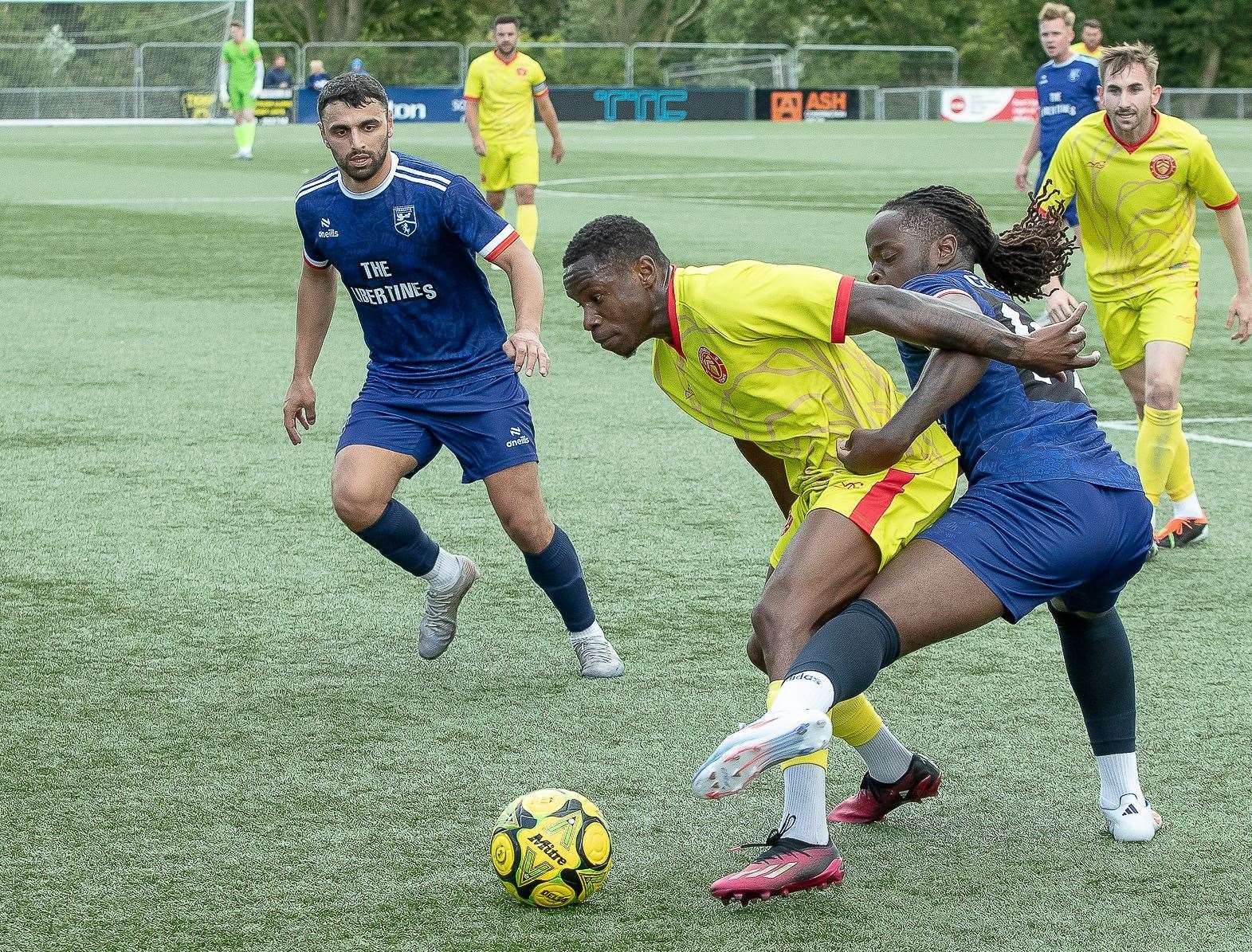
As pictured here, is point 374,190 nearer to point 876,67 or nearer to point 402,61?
point 402,61

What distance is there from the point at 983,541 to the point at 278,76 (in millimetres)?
44084

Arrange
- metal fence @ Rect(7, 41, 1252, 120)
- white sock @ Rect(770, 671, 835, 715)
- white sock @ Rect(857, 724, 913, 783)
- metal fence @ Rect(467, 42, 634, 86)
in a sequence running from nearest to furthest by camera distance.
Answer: white sock @ Rect(770, 671, 835, 715) < white sock @ Rect(857, 724, 913, 783) < metal fence @ Rect(7, 41, 1252, 120) < metal fence @ Rect(467, 42, 634, 86)

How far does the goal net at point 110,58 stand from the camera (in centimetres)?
4028

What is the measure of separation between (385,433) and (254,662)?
0.85 meters

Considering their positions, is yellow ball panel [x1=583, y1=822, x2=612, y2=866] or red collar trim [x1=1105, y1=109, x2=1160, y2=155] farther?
red collar trim [x1=1105, y1=109, x2=1160, y2=155]

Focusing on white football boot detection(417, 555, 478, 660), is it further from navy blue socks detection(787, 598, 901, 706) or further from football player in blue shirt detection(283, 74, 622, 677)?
navy blue socks detection(787, 598, 901, 706)

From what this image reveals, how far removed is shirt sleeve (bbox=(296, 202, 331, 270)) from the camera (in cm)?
571

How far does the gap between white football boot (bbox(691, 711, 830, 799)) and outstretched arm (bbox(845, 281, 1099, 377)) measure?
2.90 feet

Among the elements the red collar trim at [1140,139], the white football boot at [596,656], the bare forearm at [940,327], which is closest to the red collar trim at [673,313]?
the bare forearm at [940,327]

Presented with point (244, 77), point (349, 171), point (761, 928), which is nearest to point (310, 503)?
point (349, 171)

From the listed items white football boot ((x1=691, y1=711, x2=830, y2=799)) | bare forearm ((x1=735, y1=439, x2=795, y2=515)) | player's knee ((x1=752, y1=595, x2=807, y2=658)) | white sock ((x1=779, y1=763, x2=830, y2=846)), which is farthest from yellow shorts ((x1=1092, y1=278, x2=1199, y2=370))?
→ white football boot ((x1=691, y1=711, x2=830, y2=799))

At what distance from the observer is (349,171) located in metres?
5.59

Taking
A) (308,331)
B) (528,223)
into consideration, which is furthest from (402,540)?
(528,223)

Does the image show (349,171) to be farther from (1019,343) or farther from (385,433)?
(1019,343)
